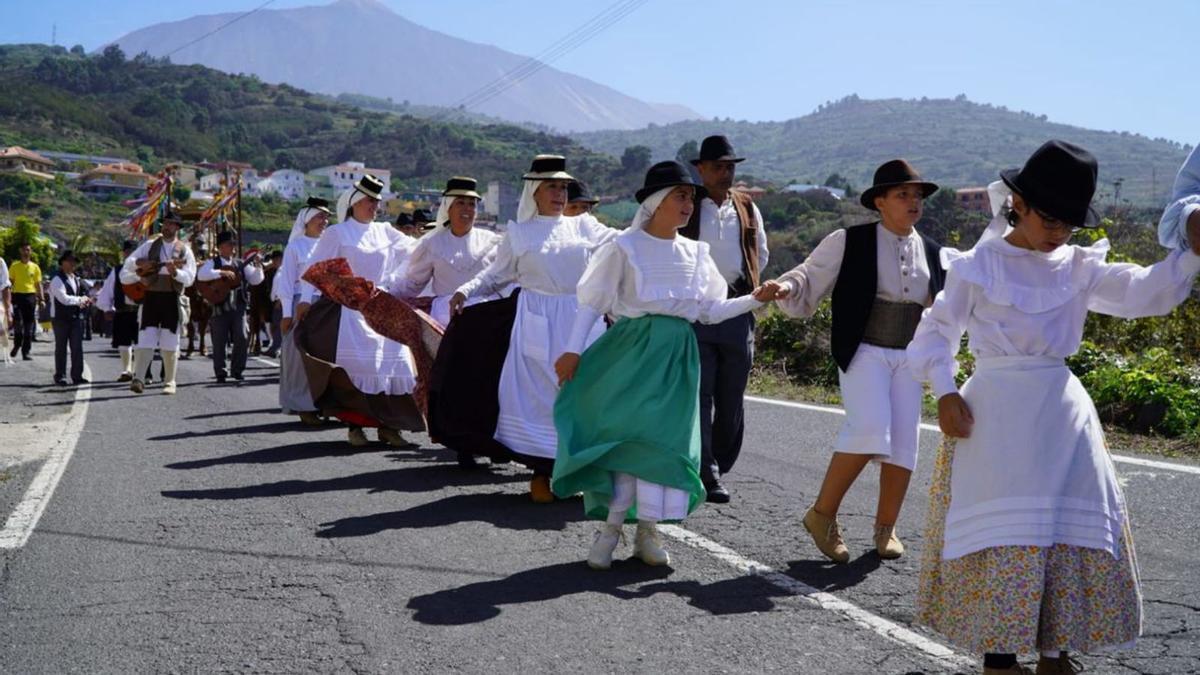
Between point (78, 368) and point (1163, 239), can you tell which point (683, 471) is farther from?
point (78, 368)

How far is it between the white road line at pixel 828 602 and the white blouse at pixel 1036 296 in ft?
3.29

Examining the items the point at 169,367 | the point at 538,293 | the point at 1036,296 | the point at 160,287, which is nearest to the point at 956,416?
the point at 1036,296

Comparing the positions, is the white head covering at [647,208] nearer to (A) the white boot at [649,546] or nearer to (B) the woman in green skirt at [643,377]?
(B) the woman in green skirt at [643,377]

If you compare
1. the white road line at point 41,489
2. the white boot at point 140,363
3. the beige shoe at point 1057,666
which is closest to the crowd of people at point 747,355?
the beige shoe at point 1057,666

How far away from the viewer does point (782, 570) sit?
6258 mm

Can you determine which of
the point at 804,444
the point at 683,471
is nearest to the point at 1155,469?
the point at 804,444

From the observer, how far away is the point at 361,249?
1095 centimetres

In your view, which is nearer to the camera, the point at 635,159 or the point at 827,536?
the point at 827,536

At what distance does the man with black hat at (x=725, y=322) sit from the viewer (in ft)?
26.6

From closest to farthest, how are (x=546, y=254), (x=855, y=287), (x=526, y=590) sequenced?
(x=526, y=590) < (x=855, y=287) < (x=546, y=254)

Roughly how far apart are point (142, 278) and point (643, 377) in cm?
1153

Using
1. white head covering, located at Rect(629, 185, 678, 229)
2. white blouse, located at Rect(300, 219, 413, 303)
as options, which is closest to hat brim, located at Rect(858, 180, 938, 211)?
white head covering, located at Rect(629, 185, 678, 229)

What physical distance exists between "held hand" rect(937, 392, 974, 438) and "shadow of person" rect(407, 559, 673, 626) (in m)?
1.81

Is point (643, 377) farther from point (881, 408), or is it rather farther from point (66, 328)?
point (66, 328)
